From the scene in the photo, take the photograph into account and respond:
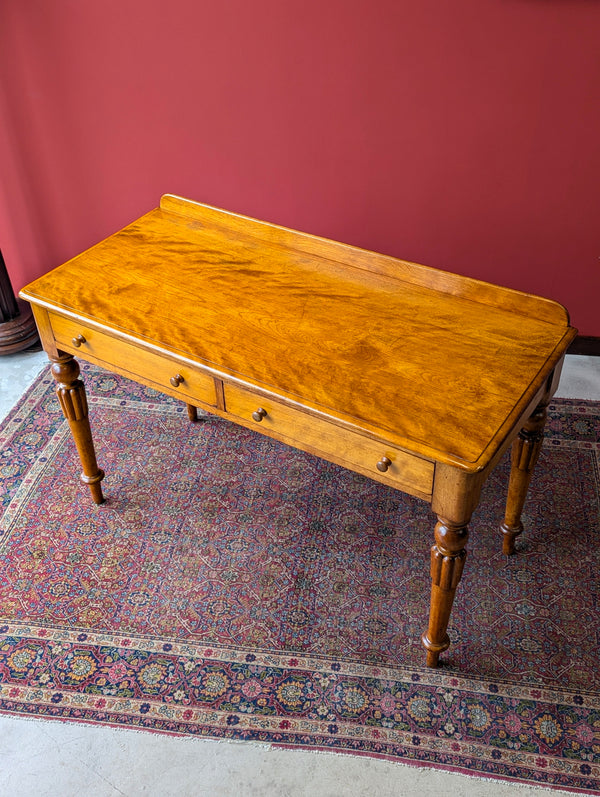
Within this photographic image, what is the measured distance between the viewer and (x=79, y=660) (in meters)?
2.69

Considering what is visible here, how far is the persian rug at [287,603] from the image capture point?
2502 millimetres

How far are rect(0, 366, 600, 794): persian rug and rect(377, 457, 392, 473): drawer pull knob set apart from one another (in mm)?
821

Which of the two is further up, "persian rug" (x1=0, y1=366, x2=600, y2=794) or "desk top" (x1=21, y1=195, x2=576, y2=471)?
"desk top" (x1=21, y1=195, x2=576, y2=471)

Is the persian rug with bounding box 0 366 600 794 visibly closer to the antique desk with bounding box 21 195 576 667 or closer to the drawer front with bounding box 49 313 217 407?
the antique desk with bounding box 21 195 576 667

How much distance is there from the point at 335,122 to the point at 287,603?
79.8 inches

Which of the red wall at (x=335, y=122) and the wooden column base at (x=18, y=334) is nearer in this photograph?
the red wall at (x=335, y=122)

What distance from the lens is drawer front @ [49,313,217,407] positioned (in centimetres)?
248

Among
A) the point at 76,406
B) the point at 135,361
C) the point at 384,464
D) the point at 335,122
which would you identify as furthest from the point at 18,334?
the point at 384,464

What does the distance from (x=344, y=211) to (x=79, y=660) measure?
222 cm

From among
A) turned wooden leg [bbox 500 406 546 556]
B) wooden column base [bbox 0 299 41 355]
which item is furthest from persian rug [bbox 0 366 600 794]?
wooden column base [bbox 0 299 41 355]

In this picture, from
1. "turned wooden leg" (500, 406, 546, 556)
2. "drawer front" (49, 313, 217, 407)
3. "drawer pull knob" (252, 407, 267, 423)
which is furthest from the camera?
"turned wooden leg" (500, 406, 546, 556)

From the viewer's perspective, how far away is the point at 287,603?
285cm

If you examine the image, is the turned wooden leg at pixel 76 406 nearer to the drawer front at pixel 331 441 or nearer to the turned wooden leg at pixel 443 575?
the drawer front at pixel 331 441

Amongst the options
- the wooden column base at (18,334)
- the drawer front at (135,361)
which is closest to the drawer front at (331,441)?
the drawer front at (135,361)
